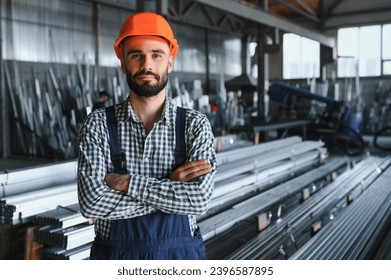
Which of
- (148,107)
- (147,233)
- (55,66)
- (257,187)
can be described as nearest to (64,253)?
(147,233)

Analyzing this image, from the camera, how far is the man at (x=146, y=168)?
4.33 feet

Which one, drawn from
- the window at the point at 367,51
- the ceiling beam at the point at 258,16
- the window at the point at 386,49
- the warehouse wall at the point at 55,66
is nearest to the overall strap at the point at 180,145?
the ceiling beam at the point at 258,16

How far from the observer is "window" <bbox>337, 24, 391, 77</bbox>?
11516 millimetres

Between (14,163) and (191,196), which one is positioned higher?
(191,196)

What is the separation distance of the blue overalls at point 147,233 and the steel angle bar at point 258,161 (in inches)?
101

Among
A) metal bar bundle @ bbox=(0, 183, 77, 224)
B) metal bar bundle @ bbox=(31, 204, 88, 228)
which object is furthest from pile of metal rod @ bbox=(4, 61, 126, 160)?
metal bar bundle @ bbox=(31, 204, 88, 228)

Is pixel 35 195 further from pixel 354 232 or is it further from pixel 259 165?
pixel 259 165

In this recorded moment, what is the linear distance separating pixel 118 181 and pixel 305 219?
2.82 metres

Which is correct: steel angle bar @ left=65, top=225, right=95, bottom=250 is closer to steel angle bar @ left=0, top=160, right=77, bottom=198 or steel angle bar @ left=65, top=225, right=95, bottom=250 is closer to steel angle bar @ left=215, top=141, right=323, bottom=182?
Answer: steel angle bar @ left=0, top=160, right=77, bottom=198
